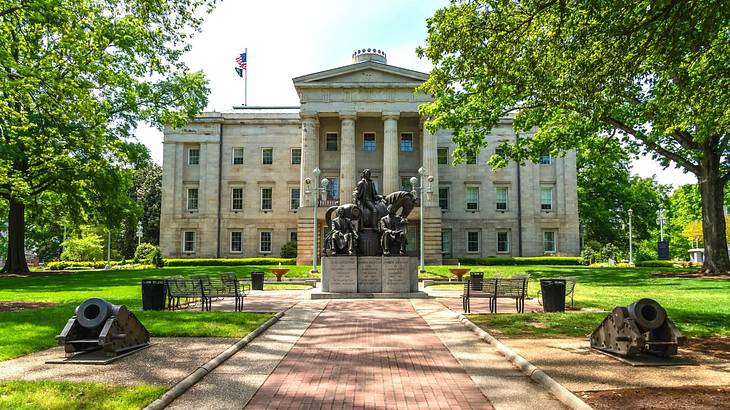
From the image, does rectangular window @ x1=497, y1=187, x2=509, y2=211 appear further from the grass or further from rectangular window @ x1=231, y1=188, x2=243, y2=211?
the grass

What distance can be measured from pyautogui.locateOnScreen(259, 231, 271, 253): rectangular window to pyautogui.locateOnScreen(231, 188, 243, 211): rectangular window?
362 centimetres

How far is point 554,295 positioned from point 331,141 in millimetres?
41216

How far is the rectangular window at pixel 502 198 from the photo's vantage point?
185 ft

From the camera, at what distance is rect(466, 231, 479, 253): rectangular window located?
183ft

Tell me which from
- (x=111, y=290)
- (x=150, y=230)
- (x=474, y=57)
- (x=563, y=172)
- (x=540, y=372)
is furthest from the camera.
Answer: (x=150, y=230)

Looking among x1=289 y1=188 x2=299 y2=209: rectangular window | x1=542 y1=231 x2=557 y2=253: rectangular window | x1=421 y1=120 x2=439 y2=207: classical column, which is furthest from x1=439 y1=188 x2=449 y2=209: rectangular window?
x1=289 y1=188 x2=299 y2=209: rectangular window

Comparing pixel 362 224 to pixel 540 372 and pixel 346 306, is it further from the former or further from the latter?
pixel 540 372

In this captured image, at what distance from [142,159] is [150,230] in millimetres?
29682

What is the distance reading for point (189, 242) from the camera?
56.7 meters

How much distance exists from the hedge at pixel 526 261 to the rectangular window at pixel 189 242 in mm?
26579

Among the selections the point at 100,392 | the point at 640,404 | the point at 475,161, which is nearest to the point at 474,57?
the point at 640,404

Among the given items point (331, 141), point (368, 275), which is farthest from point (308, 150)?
point (368, 275)

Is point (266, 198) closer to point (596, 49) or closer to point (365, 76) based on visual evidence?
point (365, 76)

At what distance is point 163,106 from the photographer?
1453 inches
